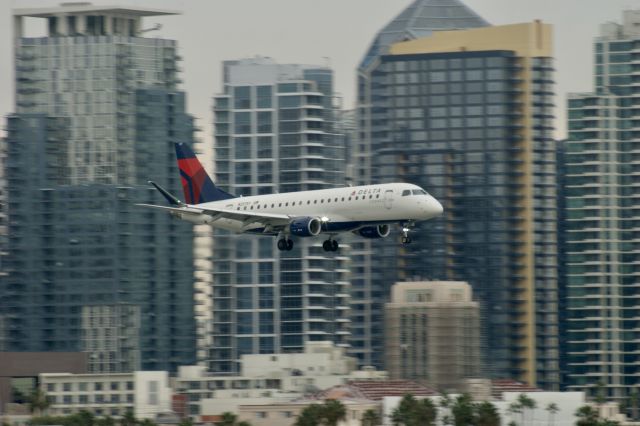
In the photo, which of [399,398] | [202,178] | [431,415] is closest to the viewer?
[202,178]

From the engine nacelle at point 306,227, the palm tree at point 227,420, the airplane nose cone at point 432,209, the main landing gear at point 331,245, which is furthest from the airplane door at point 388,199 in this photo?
the palm tree at point 227,420

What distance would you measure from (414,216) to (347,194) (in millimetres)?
5745

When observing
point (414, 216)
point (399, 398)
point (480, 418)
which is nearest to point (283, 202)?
point (414, 216)

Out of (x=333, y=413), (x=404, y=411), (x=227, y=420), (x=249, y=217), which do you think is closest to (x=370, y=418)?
(x=404, y=411)

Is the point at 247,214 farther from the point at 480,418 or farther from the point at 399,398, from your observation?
the point at 399,398

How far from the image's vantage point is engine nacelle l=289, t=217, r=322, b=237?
125250 millimetres

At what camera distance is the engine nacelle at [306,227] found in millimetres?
125250

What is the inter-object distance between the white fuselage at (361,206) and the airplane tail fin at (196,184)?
11.6 meters

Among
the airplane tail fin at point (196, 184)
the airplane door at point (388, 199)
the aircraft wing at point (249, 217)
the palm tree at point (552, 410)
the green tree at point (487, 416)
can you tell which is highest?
the airplane tail fin at point (196, 184)

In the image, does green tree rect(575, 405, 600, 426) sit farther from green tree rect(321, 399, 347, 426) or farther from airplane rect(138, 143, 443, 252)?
airplane rect(138, 143, 443, 252)

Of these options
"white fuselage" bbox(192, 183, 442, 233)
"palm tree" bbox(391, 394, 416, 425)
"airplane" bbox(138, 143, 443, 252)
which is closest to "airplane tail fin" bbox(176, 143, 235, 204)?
"airplane" bbox(138, 143, 443, 252)

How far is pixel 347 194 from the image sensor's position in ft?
413

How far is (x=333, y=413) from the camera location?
17412cm

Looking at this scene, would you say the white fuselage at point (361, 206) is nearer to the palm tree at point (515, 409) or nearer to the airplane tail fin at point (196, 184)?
the airplane tail fin at point (196, 184)
